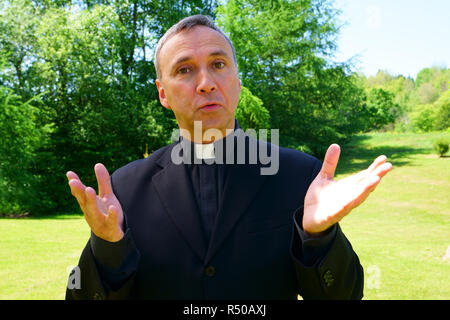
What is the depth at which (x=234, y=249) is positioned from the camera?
1.99 m

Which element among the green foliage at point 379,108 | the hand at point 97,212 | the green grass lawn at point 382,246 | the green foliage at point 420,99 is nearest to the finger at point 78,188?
the hand at point 97,212

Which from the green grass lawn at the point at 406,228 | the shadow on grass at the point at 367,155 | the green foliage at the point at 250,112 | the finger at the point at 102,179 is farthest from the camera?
the shadow on grass at the point at 367,155

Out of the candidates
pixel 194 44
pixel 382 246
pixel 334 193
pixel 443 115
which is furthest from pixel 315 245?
pixel 443 115

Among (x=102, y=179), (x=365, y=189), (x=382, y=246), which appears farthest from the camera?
(x=382, y=246)

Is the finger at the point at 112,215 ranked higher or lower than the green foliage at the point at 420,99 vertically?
lower

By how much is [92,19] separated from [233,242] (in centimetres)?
2533

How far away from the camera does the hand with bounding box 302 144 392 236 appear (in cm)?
164

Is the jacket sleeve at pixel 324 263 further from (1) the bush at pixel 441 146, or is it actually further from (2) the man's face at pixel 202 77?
(1) the bush at pixel 441 146

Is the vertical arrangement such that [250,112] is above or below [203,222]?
above

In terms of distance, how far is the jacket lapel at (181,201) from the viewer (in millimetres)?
2033

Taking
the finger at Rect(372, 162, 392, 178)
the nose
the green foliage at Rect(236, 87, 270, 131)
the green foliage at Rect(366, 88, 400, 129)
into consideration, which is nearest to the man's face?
the nose

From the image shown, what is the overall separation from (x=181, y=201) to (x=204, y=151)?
36 cm

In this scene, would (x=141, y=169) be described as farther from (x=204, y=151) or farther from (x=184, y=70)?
(x=184, y=70)

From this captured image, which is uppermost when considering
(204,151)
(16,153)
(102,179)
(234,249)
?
(16,153)
